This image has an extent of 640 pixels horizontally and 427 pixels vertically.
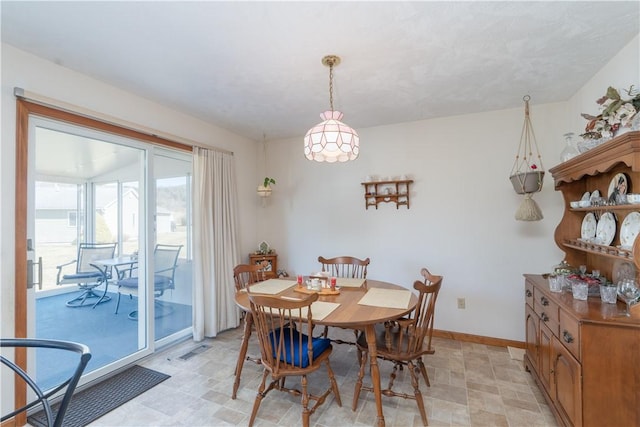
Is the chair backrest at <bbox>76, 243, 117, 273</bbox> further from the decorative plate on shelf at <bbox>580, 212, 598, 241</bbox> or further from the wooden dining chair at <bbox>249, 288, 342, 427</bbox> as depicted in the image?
the decorative plate on shelf at <bbox>580, 212, 598, 241</bbox>

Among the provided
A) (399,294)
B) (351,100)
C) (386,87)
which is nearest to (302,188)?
(351,100)

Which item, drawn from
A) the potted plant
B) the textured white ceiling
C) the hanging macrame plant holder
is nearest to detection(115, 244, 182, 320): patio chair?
the potted plant

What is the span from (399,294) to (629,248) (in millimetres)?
1392

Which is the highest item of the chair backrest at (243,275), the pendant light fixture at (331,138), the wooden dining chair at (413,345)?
the pendant light fixture at (331,138)

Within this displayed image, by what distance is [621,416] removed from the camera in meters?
1.47

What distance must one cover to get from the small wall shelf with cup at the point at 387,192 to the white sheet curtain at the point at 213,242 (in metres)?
1.70

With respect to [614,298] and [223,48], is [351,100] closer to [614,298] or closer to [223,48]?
[223,48]

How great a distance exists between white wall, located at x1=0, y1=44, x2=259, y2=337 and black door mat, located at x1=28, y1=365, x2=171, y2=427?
70 centimetres

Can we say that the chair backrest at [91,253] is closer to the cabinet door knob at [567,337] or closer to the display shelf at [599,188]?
the cabinet door knob at [567,337]

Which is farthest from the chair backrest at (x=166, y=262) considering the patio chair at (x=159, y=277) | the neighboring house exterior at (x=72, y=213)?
the neighboring house exterior at (x=72, y=213)

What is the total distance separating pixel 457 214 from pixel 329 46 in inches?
89.4

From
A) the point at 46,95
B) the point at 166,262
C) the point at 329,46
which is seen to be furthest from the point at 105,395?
the point at 329,46

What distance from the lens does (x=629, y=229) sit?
1777 mm

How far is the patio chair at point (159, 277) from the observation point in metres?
2.92
